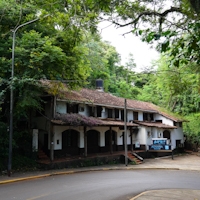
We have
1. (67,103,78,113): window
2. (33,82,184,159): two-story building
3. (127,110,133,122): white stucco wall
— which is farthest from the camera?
(127,110,133,122): white stucco wall

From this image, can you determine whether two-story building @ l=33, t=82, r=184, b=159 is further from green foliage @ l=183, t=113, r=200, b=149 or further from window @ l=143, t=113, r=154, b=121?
green foliage @ l=183, t=113, r=200, b=149

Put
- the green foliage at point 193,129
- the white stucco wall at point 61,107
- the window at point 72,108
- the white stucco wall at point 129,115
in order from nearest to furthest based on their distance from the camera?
1. the white stucco wall at point 61,107
2. the window at point 72,108
3. the white stucco wall at point 129,115
4. the green foliage at point 193,129

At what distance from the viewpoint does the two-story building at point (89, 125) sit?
58.3ft

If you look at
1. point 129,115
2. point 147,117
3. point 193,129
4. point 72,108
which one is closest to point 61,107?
point 72,108

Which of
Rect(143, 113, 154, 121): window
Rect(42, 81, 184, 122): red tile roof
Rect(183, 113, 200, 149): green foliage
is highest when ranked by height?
Rect(42, 81, 184, 122): red tile roof

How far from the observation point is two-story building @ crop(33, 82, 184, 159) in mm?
17766

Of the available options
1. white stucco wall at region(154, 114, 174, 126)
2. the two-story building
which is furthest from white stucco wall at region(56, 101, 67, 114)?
white stucco wall at region(154, 114, 174, 126)

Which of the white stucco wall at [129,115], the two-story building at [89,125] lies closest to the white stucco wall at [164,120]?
the two-story building at [89,125]

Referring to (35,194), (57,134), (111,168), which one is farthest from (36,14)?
(111,168)

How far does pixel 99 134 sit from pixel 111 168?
206 inches

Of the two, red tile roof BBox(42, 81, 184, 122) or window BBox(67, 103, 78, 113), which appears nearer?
red tile roof BBox(42, 81, 184, 122)

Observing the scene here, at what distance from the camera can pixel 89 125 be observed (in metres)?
18.0

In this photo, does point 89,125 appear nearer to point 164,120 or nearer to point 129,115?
point 129,115

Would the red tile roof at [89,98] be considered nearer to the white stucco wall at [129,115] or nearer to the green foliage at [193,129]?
the white stucco wall at [129,115]
